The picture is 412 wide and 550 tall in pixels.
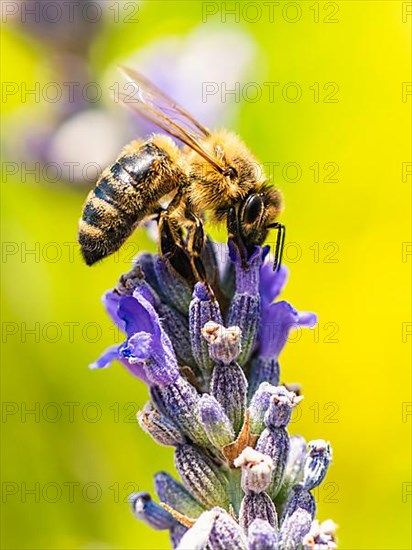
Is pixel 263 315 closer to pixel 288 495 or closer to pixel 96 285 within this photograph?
pixel 288 495

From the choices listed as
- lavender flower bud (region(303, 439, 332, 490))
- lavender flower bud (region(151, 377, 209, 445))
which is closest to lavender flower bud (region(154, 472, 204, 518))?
lavender flower bud (region(151, 377, 209, 445))

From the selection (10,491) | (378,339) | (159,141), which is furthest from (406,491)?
(159,141)

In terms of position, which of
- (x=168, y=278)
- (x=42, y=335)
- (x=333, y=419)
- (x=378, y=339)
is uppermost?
(x=378, y=339)

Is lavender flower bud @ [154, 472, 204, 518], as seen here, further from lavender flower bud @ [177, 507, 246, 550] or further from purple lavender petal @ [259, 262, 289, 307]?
purple lavender petal @ [259, 262, 289, 307]

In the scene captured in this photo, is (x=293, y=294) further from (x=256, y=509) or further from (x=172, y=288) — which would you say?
(x=256, y=509)

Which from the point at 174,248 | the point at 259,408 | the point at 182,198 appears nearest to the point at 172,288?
the point at 174,248
